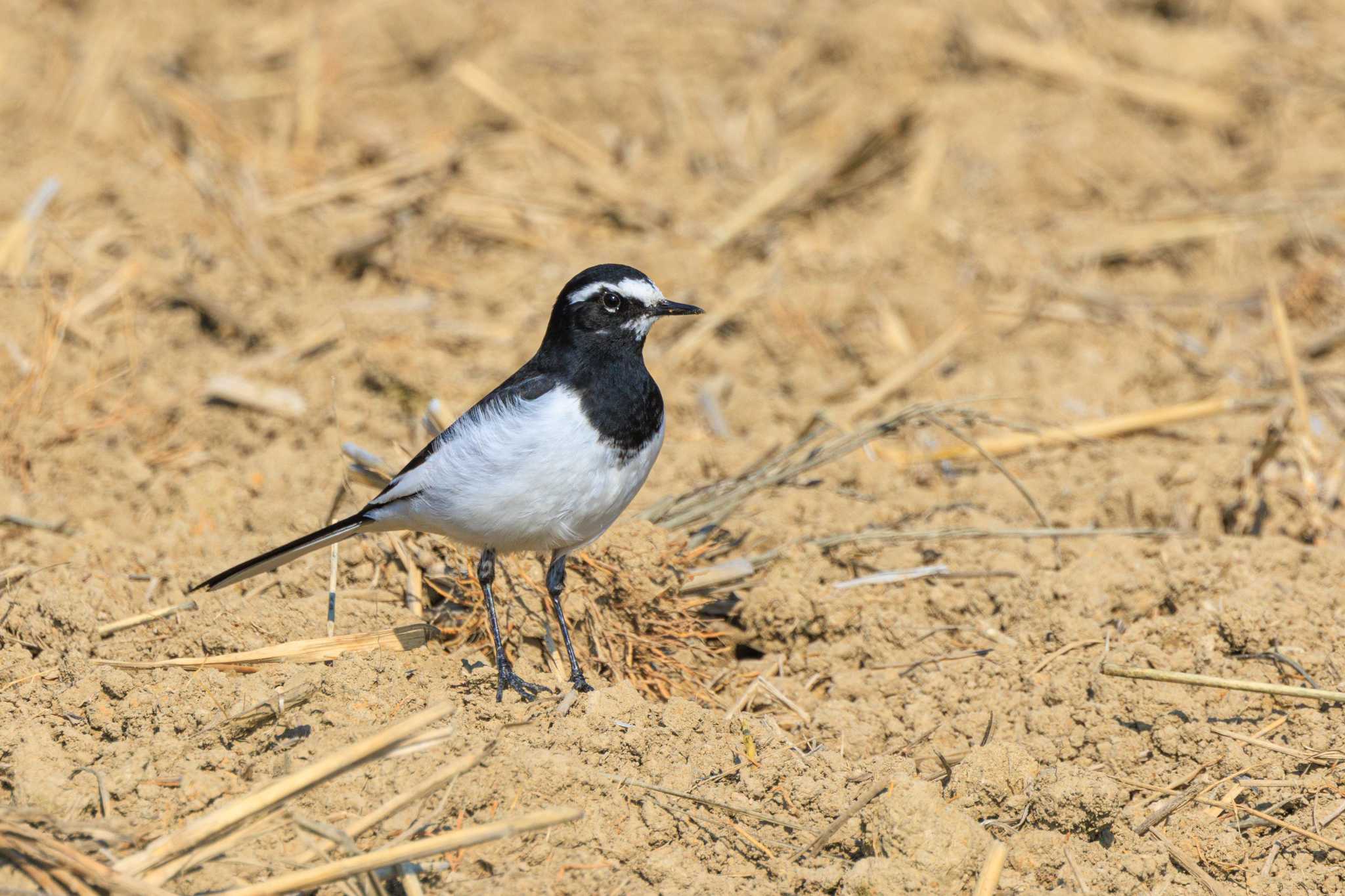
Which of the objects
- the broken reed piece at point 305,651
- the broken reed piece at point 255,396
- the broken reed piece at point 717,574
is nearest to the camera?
the broken reed piece at point 305,651

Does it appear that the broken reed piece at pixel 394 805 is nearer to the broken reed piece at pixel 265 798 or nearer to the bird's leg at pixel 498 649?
the broken reed piece at pixel 265 798

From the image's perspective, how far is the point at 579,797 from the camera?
388 centimetres

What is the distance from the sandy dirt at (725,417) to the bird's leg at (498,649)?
9 centimetres

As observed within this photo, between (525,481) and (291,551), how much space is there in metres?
0.93

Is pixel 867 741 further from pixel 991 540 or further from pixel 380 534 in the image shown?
pixel 380 534

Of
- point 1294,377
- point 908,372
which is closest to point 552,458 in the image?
point 908,372

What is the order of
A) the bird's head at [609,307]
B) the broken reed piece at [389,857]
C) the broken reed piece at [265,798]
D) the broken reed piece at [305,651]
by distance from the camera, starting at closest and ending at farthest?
the broken reed piece at [389,857] → the broken reed piece at [265,798] → the broken reed piece at [305,651] → the bird's head at [609,307]

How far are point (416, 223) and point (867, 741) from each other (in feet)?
16.8

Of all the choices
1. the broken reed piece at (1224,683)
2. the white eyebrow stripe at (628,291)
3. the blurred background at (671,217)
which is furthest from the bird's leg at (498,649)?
the broken reed piece at (1224,683)

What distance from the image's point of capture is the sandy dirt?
155 inches

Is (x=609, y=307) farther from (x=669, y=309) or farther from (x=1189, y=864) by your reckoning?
(x=1189, y=864)

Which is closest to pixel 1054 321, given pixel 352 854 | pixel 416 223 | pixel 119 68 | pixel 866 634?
pixel 866 634

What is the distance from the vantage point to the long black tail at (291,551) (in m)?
4.67

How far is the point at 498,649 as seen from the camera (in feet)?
15.0
